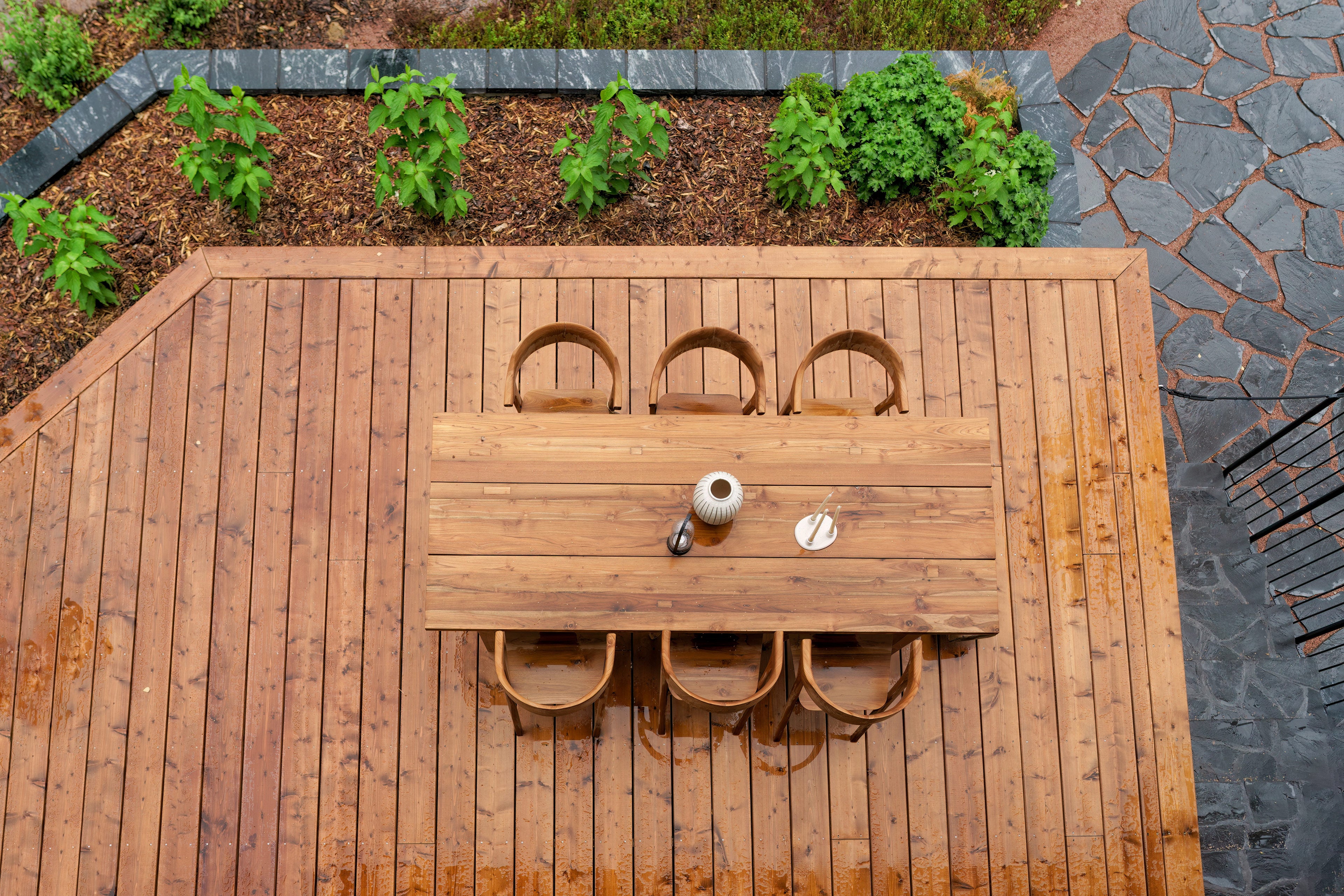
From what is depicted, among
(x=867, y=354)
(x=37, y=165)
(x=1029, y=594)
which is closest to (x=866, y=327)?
(x=867, y=354)

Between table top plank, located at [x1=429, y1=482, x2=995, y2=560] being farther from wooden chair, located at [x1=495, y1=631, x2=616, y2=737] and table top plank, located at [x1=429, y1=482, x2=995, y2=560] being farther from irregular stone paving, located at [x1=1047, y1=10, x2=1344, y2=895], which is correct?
irregular stone paving, located at [x1=1047, y1=10, x2=1344, y2=895]

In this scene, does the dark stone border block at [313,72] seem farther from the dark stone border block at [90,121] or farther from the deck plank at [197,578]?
the deck plank at [197,578]

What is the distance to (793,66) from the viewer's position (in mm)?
4766

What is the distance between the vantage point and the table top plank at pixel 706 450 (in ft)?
9.27

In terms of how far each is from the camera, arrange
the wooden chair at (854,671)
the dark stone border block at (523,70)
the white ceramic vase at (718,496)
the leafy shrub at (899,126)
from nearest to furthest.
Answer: the white ceramic vase at (718,496)
the wooden chair at (854,671)
the leafy shrub at (899,126)
the dark stone border block at (523,70)

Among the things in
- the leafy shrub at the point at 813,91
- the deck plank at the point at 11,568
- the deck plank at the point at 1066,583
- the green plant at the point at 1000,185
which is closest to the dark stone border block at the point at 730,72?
the leafy shrub at the point at 813,91

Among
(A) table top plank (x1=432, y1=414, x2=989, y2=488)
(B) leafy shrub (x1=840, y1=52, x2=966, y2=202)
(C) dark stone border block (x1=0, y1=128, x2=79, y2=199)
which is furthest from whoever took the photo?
(C) dark stone border block (x1=0, y1=128, x2=79, y2=199)

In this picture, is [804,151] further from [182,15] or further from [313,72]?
[182,15]

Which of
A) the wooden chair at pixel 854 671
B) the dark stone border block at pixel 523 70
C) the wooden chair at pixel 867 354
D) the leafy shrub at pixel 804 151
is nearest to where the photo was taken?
the wooden chair at pixel 854 671

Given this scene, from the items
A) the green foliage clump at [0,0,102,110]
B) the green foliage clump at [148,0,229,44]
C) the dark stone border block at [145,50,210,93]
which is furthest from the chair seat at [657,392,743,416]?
the green foliage clump at [0,0,102,110]

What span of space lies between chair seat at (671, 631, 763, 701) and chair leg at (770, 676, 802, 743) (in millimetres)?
147

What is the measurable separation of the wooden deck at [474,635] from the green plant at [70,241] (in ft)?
1.77

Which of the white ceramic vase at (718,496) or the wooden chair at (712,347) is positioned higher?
the wooden chair at (712,347)

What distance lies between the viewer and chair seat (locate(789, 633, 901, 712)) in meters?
3.05
